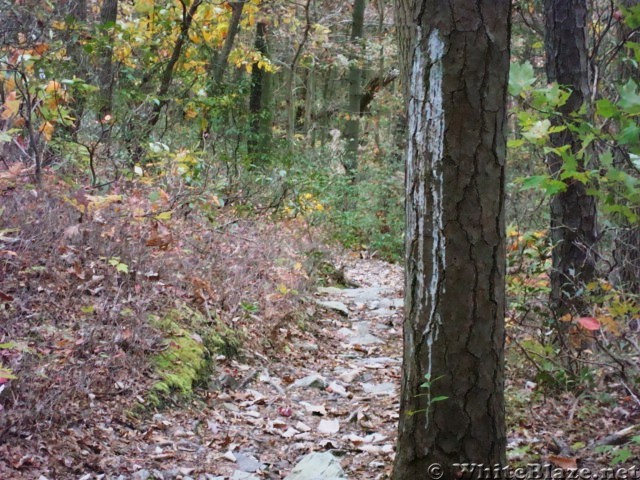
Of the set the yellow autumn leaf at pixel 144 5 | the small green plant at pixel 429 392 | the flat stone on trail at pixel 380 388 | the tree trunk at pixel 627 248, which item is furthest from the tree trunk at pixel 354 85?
the small green plant at pixel 429 392

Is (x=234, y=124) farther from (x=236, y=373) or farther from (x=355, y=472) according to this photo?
(x=355, y=472)

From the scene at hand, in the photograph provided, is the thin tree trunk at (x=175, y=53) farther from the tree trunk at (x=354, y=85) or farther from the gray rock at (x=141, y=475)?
the tree trunk at (x=354, y=85)

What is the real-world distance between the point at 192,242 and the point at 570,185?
3.91m

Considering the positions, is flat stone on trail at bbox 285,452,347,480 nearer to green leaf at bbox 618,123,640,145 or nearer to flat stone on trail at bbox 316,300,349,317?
green leaf at bbox 618,123,640,145

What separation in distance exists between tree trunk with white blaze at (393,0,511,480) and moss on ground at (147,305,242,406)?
2.21 m

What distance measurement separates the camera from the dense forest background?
3541 millimetres

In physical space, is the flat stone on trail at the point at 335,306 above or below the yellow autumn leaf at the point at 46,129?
below

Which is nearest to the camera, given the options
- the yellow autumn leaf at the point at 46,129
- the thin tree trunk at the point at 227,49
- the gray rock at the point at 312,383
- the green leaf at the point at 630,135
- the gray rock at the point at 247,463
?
the green leaf at the point at 630,135

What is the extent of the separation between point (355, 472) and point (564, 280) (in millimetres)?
2424

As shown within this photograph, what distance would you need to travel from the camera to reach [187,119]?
11680mm

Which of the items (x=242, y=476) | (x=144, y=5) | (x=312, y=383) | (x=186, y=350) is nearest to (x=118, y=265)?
(x=186, y=350)

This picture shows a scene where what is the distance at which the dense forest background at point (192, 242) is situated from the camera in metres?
3.54

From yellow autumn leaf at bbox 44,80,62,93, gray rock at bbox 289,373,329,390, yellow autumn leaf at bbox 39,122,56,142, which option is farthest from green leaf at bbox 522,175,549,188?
yellow autumn leaf at bbox 39,122,56,142

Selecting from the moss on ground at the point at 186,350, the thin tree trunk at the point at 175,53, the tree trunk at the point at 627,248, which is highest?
the thin tree trunk at the point at 175,53
